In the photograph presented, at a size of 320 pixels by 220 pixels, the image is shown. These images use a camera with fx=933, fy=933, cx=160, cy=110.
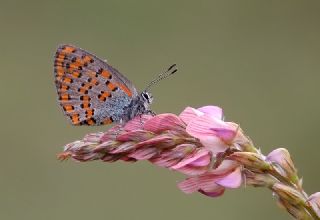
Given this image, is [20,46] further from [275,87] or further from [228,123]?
[228,123]

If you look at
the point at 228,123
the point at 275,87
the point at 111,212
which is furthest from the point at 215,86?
the point at 228,123

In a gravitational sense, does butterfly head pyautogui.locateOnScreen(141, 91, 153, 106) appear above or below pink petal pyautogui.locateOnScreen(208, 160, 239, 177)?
above

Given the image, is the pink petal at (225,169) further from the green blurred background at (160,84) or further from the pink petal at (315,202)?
the green blurred background at (160,84)

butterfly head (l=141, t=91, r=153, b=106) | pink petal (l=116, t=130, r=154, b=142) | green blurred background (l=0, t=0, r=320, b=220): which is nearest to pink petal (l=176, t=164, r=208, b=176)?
pink petal (l=116, t=130, r=154, b=142)

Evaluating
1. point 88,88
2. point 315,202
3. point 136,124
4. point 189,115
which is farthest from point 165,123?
point 88,88

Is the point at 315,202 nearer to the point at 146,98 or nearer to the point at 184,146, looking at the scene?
the point at 184,146

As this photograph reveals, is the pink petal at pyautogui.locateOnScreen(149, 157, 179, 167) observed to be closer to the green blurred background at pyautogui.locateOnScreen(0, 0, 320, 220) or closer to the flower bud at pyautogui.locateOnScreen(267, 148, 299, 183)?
the flower bud at pyautogui.locateOnScreen(267, 148, 299, 183)

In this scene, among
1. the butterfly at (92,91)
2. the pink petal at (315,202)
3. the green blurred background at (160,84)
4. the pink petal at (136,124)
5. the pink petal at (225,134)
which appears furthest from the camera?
the green blurred background at (160,84)

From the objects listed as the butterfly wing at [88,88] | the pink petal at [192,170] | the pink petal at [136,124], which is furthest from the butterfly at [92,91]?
the pink petal at [192,170]
